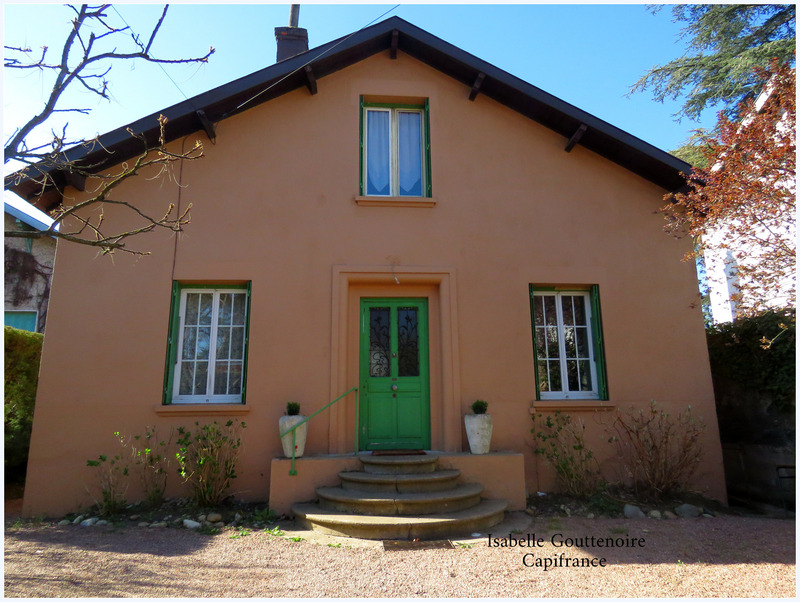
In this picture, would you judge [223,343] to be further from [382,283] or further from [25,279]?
[25,279]

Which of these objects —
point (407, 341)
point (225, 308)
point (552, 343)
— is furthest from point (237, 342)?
point (552, 343)

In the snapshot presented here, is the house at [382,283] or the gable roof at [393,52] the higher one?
the gable roof at [393,52]

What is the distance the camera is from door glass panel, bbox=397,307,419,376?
291 inches

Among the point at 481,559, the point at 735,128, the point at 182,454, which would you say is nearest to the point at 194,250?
the point at 182,454

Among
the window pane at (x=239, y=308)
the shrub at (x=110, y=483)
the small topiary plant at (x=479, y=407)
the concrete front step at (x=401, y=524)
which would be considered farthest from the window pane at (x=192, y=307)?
the small topiary plant at (x=479, y=407)

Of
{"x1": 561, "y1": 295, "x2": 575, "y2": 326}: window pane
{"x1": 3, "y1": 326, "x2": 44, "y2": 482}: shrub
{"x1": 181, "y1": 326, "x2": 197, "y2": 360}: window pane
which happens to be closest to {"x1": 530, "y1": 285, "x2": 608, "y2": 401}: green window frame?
{"x1": 561, "y1": 295, "x2": 575, "y2": 326}: window pane

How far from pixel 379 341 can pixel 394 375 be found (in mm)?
524

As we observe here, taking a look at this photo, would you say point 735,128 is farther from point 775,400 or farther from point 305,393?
point 305,393

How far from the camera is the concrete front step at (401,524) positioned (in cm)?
530

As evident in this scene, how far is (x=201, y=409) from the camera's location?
6703mm

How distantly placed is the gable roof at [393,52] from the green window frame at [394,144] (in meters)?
0.71

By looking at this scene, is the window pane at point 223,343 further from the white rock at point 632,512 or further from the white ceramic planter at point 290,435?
the white rock at point 632,512

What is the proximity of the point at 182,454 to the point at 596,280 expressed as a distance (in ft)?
19.9

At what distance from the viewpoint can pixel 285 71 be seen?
7414mm
